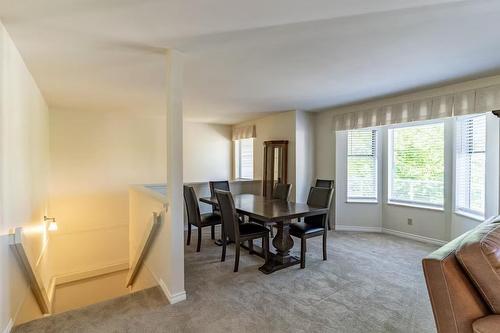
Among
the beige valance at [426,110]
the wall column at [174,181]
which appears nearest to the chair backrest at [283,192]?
the beige valance at [426,110]

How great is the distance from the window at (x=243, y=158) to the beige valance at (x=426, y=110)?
2.37 meters

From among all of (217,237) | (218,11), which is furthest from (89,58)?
(217,237)

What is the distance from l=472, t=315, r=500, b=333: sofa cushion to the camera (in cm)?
120

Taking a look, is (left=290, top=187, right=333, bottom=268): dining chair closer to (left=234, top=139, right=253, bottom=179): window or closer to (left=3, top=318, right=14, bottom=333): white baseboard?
(left=3, top=318, right=14, bottom=333): white baseboard

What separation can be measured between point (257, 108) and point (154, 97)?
1883 millimetres

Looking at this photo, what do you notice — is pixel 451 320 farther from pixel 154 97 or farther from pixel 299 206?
pixel 154 97

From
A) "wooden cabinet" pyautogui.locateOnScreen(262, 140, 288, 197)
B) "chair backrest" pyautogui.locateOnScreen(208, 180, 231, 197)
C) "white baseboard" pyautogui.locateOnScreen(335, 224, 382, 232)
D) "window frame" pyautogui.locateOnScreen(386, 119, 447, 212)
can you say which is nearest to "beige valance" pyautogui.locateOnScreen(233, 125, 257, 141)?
"wooden cabinet" pyautogui.locateOnScreen(262, 140, 288, 197)

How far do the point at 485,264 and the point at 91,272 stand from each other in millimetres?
5916

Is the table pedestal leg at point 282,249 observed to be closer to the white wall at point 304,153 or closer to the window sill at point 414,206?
the white wall at point 304,153

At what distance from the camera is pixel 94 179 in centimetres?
536

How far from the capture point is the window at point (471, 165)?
3615mm

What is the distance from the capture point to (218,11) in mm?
1830

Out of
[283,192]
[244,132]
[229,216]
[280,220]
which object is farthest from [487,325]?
[244,132]

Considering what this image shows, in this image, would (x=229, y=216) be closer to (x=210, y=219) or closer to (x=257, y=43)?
(x=210, y=219)
